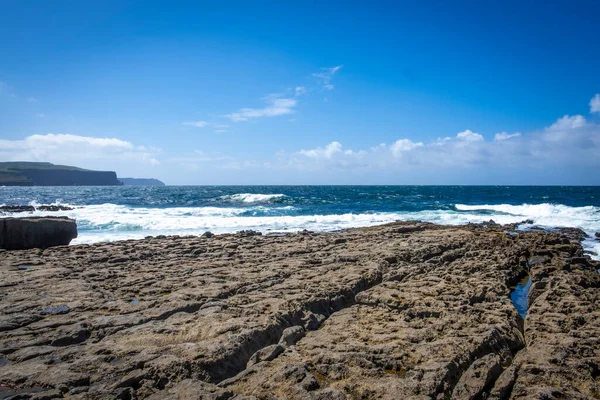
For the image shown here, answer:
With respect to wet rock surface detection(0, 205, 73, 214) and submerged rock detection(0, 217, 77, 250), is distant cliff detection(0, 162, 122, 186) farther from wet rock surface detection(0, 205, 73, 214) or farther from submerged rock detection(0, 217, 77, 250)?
submerged rock detection(0, 217, 77, 250)

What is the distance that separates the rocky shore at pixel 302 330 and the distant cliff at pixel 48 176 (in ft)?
562

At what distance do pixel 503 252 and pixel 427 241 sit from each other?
8.51ft

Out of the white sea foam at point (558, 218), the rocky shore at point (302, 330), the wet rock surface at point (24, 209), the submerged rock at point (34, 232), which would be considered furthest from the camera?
the wet rock surface at point (24, 209)

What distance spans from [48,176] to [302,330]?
19425 cm

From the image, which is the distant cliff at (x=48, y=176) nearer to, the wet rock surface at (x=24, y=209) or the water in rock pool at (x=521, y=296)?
the wet rock surface at (x=24, y=209)

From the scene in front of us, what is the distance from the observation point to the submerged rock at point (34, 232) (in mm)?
15336

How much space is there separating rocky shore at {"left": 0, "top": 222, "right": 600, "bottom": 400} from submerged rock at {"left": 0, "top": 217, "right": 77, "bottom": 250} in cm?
613

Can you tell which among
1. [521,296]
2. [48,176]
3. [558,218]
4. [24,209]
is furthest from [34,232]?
[48,176]

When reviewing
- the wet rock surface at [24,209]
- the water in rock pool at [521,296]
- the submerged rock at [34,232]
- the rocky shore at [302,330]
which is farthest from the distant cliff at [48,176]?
the water in rock pool at [521,296]

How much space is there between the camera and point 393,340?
219 inches

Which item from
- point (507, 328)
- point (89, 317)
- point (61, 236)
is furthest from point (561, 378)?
point (61, 236)

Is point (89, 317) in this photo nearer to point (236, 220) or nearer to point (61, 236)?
point (61, 236)

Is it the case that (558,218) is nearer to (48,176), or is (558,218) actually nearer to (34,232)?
(34,232)

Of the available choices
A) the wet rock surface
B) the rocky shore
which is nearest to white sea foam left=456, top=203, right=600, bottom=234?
the rocky shore
